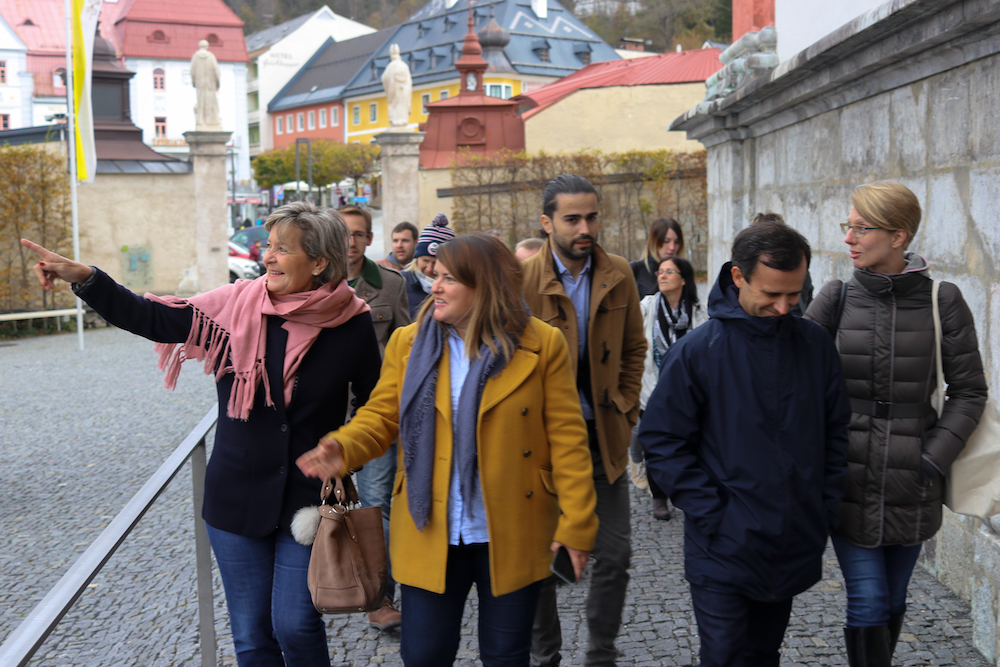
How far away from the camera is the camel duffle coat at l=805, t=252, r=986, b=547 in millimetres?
3188

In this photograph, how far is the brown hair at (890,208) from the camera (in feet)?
10.6

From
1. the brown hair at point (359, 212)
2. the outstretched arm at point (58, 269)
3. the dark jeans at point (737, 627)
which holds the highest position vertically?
the brown hair at point (359, 212)

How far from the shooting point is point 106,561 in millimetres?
2371

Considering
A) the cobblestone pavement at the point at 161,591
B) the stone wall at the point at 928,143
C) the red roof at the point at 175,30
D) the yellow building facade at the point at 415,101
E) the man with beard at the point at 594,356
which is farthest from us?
the red roof at the point at 175,30

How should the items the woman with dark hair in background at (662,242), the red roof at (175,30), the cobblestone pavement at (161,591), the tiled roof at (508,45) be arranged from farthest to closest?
the red roof at (175,30) → the tiled roof at (508,45) → the woman with dark hair in background at (662,242) → the cobblestone pavement at (161,591)

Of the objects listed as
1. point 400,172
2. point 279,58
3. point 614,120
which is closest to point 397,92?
point 400,172

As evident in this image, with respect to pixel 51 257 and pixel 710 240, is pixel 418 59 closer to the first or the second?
pixel 710 240

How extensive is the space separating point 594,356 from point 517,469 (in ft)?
3.57

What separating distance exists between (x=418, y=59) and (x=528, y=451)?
76.9 meters

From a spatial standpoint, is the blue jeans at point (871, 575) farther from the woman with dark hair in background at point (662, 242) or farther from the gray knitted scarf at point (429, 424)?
the woman with dark hair in background at point (662, 242)

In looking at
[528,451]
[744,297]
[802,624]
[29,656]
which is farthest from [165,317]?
[802,624]

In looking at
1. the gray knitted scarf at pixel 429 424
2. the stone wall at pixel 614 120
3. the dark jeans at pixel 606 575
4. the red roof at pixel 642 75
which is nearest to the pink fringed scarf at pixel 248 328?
the gray knitted scarf at pixel 429 424

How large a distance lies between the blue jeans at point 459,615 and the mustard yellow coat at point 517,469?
7cm

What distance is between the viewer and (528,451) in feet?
9.59
